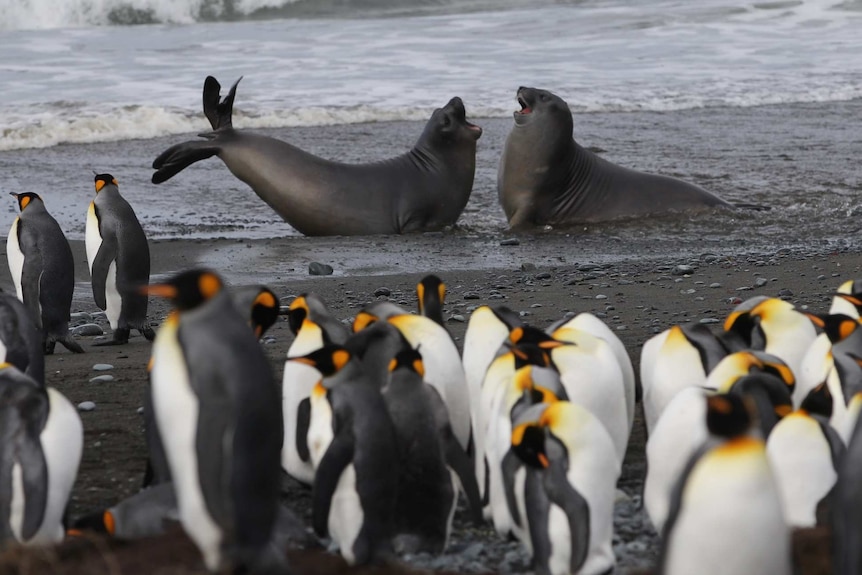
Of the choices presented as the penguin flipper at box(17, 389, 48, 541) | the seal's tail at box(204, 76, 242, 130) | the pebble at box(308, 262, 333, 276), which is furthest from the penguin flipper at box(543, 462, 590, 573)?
the seal's tail at box(204, 76, 242, 130)

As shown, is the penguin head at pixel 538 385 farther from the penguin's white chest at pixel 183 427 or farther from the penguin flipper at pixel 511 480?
the penguin's white chest at pixel 183 427

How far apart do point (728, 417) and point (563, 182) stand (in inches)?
354

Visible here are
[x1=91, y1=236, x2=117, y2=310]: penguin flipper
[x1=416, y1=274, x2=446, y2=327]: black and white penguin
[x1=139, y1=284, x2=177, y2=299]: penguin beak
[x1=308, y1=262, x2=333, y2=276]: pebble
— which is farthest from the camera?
[x1=308, y1=262, x2=333, y2=276]: pebble

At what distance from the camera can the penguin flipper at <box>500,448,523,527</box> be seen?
420 cm

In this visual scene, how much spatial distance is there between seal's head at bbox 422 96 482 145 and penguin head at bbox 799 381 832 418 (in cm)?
741

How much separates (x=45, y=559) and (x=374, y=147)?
11.2 metres

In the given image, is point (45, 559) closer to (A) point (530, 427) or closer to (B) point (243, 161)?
(A) point (530, 427)

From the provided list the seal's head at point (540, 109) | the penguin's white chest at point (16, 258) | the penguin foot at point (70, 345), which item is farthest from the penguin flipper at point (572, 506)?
the seal's head at point (540, 109)

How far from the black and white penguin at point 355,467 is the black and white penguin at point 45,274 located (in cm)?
312

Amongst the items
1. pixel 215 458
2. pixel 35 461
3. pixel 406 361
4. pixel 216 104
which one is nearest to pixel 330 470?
pixel 406 361

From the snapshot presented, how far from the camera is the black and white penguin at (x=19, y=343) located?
5.36 metres

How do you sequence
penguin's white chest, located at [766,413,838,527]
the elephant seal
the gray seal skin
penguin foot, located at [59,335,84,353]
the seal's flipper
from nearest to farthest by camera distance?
penguin's white chest, located at [766,413,838,527]
penguin foot, located at [59,335,84,353]
the seal's flipper
the elephant seal
the gray seal skin

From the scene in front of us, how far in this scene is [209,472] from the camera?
3.14 meters

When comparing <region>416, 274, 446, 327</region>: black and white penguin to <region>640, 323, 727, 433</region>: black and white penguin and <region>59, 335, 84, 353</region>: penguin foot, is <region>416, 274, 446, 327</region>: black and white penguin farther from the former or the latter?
<region>59, 335, 84, 353</region>: penguin foot
